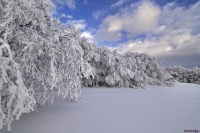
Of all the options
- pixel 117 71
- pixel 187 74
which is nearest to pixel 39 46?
pixel 117 71

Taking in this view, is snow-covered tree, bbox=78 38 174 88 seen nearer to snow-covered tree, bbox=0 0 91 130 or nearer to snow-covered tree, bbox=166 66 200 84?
snow-covered tree, bbox=0 0 91 130

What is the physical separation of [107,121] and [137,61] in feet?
40.9

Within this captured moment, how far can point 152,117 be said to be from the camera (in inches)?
154

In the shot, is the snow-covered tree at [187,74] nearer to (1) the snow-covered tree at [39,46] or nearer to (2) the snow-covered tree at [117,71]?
(2) the snow-covered tree at [117,71]

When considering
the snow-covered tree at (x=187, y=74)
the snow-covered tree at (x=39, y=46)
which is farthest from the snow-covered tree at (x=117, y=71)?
the snow-covered tree at (x=187, y=74)

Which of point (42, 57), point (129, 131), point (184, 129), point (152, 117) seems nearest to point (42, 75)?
point (42, 57)

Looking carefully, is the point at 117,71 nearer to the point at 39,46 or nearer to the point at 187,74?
the point at 39,46

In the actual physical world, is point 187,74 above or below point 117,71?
above

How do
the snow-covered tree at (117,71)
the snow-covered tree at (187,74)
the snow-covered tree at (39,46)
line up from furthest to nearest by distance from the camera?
the snow-covered tree at (187,74) → the snow-covered tree at (117,71) → the snow-covered tree at (39,46)

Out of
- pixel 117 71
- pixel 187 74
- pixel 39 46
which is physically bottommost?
pixel 39 46

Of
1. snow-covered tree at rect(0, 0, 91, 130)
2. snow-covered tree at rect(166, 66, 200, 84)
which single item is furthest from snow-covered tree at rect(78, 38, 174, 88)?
snow-covered tree at rect(166, 66, 200, 84)

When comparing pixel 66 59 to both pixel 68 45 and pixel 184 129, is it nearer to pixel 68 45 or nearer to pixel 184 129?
pixel 68 45

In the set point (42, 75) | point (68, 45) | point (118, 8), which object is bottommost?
point (42, 75)

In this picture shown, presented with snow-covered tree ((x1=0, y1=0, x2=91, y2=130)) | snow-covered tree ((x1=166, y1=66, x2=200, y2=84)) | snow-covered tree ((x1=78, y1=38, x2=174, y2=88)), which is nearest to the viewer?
snow-covered tree ((x1=0, y1=0, x2=91, y2=130))
